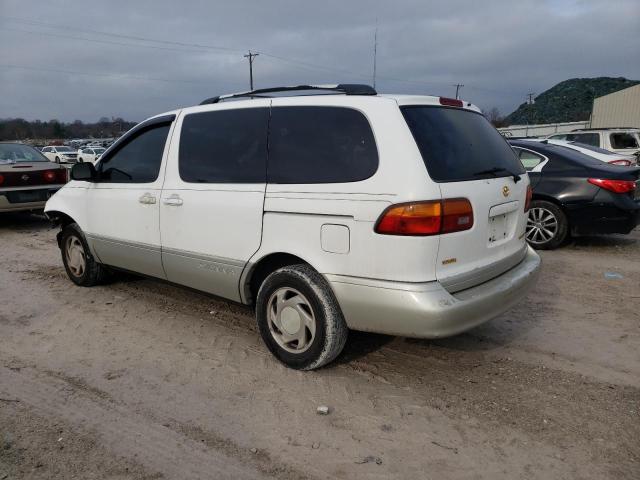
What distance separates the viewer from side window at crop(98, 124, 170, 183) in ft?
14.3

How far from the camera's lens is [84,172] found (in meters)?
4.87

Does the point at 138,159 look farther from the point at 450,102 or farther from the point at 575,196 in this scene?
the point at 575,196

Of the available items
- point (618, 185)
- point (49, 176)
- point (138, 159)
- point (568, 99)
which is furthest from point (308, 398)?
point (568, 99)

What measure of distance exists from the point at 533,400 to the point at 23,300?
481 centimetres

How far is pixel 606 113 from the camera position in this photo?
150 ft

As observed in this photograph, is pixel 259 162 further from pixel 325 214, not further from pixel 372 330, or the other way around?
pixel 372 330

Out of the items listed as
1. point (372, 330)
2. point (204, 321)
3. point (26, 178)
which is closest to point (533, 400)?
point (372, 330)

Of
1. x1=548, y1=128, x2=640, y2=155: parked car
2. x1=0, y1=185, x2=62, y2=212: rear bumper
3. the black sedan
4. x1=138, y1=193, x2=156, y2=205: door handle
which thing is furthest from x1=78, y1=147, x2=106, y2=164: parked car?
x1=138, y1=193, x2=156, y2=205: door handle

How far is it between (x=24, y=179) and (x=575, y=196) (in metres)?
9.02

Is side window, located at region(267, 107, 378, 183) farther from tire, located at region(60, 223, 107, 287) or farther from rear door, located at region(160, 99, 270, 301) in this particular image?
tire, located at region(60, 223, 107, 287)

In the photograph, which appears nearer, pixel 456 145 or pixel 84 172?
pixel 456 145

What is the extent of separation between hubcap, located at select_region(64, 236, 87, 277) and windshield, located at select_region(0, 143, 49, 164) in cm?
499

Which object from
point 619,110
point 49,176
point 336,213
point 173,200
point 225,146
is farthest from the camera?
point 619,110

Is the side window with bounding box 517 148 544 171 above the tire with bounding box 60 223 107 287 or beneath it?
above
